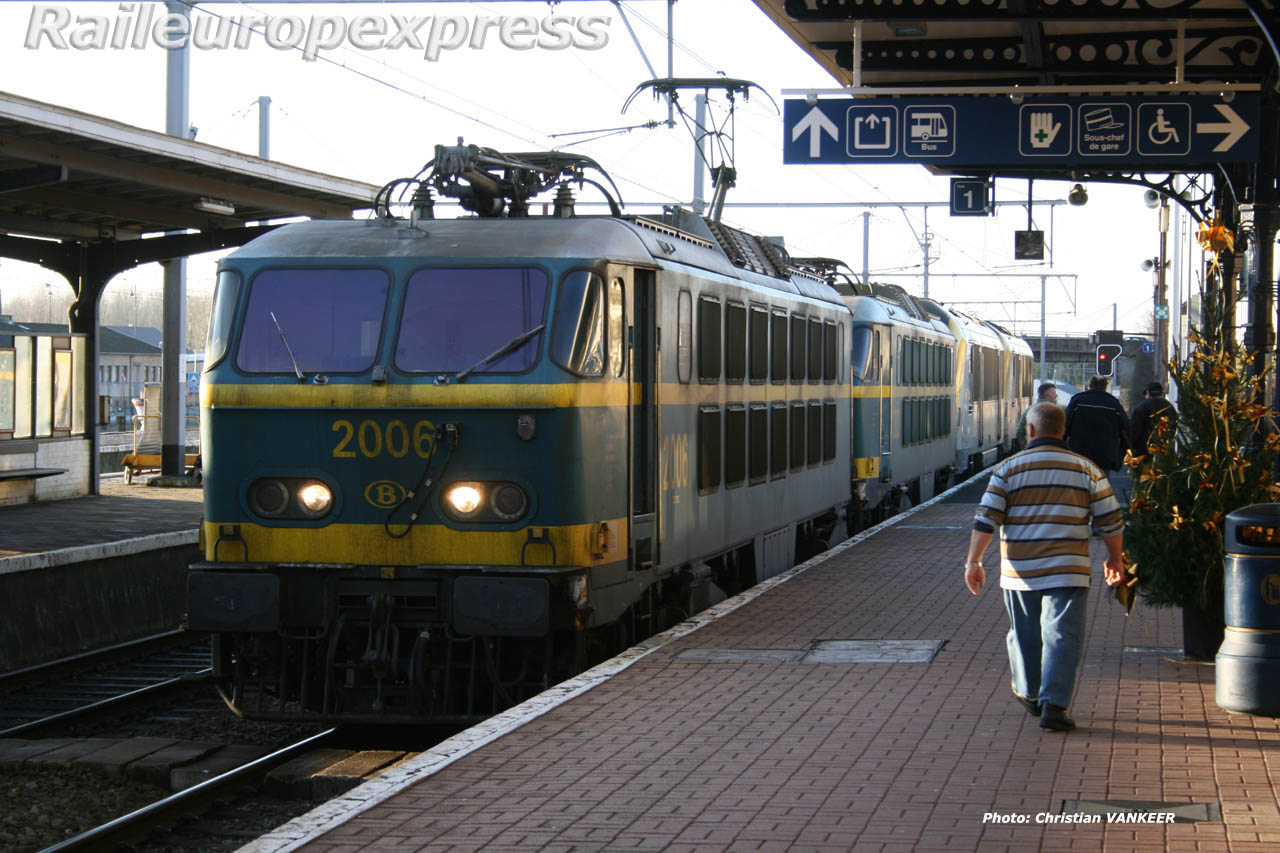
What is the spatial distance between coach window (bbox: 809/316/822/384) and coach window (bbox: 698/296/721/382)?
3.72 m

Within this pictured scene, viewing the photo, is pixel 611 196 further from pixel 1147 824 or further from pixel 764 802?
pixel 1147 824

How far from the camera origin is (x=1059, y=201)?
118 feet

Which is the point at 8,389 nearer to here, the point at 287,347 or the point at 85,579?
the point at 85,579

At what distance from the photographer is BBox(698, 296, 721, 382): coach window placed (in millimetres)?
11500

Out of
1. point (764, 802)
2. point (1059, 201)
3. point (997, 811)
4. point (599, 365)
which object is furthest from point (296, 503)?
point (1059, 201)

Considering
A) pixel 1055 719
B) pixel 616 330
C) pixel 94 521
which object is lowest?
pixel 1055 719

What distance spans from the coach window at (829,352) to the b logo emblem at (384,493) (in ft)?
24.9

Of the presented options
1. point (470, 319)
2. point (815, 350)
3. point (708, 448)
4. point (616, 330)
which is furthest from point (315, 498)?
point (815, 350)

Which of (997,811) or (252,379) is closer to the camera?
(997,811)

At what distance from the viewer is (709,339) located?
11727 mm

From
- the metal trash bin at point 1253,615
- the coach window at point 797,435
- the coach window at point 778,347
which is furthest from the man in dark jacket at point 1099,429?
the metal trash bin at point 1253,615

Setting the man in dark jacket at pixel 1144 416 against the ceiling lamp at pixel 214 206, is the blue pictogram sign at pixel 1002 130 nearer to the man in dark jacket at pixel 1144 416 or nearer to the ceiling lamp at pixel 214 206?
the man in dark jacket at pixel 1144 416

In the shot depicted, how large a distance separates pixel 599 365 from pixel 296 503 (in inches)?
78.1

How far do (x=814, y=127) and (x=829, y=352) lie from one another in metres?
3.27
